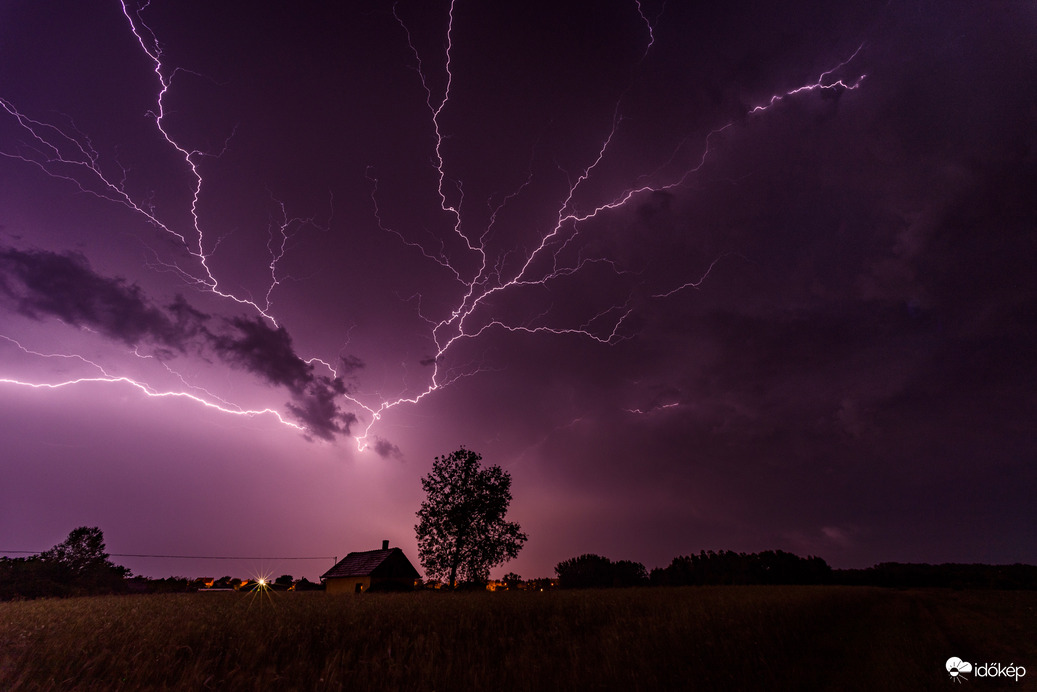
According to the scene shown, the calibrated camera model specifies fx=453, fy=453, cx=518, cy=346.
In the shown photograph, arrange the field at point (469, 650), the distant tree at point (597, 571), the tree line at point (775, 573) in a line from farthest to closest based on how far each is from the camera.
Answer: the distant tree at point (597, 571)
the tree line at point (775, 573)
the field at point (469, 650)

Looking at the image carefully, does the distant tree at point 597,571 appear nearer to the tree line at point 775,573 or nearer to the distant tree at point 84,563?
the tree line at point 775,573

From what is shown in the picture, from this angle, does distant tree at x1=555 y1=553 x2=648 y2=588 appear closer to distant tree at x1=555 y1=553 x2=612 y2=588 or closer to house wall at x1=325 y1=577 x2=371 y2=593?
distant tree at x1=555 y1=553 x2=612 y2=588

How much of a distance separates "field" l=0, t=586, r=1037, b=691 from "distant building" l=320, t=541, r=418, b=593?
26.9 m

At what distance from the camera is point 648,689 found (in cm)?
526

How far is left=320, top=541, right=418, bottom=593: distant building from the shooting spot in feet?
107

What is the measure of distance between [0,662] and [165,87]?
18.3m

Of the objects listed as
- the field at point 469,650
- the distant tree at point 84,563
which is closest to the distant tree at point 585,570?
the distant tree at point 84,563

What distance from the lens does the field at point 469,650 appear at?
437 cm

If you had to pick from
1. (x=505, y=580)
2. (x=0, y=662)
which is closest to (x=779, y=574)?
(x=505, y=580)

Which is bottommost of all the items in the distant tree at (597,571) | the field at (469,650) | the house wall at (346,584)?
the field at (469,650)
